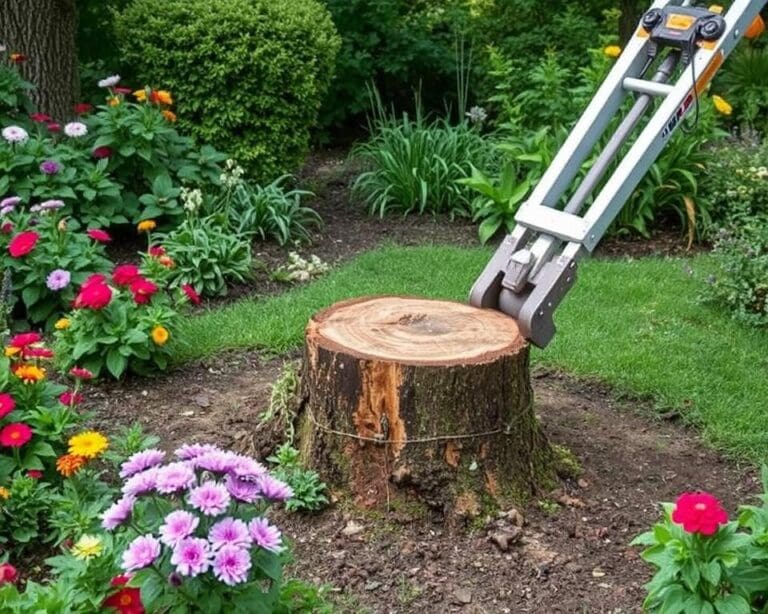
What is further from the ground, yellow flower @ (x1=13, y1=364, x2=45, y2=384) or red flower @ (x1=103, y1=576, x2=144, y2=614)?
red flower @ (x1=103, y1=576, x2=144, y2=614)

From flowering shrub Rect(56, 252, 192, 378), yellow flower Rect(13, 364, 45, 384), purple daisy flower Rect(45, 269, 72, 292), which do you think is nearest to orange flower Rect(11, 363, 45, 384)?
yellow flower Rect(13, 364, 45, 384)

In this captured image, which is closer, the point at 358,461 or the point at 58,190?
the point at 358,461

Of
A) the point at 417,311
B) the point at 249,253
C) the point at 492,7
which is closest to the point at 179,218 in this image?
the point at 249,253

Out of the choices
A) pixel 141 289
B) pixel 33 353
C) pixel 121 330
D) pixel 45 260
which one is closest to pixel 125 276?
pixel 141 289

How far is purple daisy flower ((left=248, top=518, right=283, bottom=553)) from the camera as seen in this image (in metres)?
2.66

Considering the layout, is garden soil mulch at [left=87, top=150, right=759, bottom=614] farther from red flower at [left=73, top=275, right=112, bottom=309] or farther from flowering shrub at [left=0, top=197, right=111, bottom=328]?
flowering shrub at [left=0, top=197, right=111, bottom=328]

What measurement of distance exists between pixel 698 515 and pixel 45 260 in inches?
160

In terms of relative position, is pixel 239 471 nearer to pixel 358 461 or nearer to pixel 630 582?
pixel 358 461

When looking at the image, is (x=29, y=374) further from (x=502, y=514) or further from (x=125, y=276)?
(x=502, y=514)

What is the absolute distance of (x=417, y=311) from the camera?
14.0ft

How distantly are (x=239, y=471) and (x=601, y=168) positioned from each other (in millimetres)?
1914

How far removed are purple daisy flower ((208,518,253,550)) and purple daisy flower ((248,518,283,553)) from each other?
2 centimetres

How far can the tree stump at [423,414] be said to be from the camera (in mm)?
3740

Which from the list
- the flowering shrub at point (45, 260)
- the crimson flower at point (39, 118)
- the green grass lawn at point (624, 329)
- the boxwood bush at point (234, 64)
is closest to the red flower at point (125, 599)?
the green grass lawn at point (624, 329)
